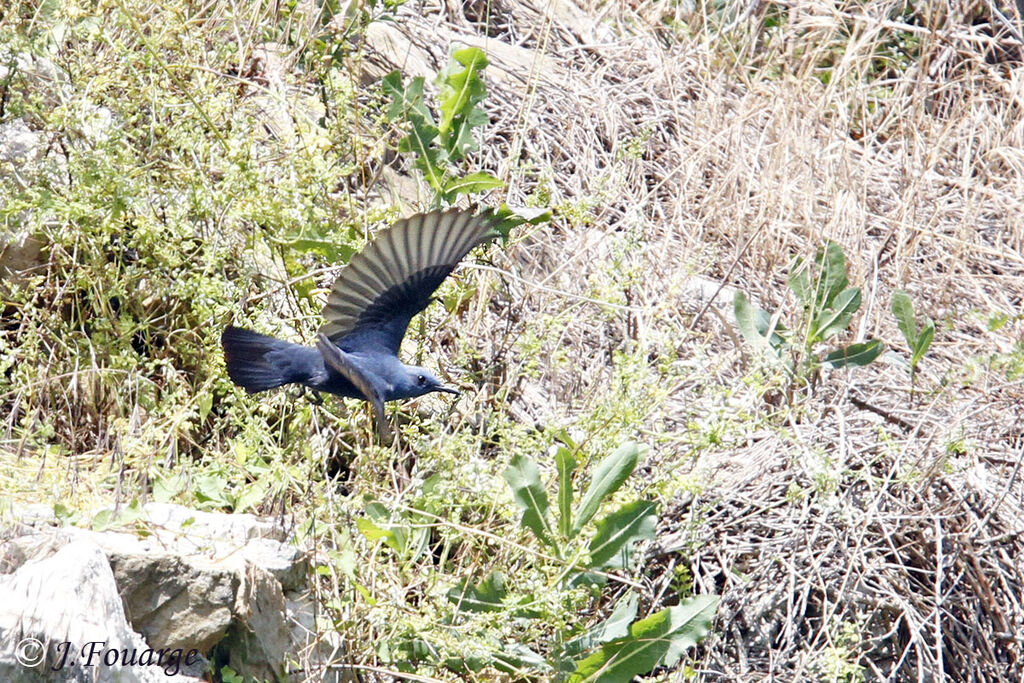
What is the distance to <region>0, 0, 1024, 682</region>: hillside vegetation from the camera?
12.0 ft

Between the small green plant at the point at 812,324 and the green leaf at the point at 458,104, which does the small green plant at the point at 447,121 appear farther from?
the small green plant at the point at 812,324

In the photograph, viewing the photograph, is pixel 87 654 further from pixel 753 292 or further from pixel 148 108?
pixel 753 292

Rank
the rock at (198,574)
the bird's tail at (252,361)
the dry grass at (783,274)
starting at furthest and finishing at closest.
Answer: the dry grass at (783,274), the bird's tail at (252,361), the rock at (198,574)

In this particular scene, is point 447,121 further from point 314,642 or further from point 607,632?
point 314,642

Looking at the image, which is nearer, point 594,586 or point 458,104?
point 594,586

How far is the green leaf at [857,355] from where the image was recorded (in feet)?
15.0

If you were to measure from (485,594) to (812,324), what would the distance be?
1672 millimetres

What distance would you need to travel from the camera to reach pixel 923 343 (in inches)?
182

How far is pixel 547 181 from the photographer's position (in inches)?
194

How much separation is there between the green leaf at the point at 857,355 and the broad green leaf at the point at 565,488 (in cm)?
145

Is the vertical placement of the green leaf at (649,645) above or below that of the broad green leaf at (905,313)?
below

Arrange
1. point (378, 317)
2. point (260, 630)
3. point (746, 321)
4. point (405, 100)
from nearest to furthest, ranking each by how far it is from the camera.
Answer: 1. point (260, 630)
2. point (378, 317)
3. point (746, 321)
4. point (405, 100)

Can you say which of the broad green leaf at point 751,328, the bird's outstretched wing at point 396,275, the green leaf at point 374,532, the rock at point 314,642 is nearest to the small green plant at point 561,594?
the green leaf at point 374,532

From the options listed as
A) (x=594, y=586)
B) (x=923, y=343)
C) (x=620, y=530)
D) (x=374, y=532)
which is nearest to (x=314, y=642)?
(x=374, y=532)
